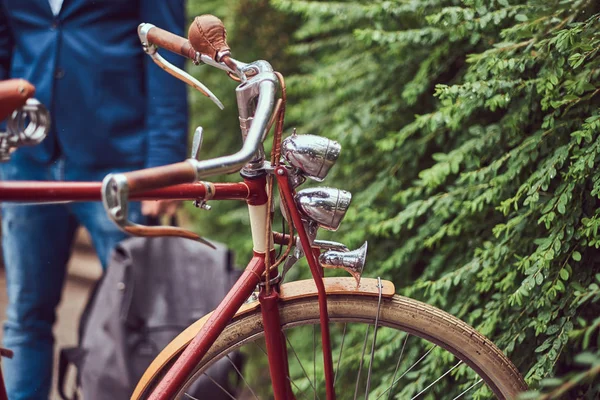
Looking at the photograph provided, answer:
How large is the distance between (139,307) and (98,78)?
0.71 m

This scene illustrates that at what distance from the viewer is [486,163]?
1.94 m

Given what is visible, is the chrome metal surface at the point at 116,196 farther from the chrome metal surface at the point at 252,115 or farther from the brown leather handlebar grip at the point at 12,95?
the brown leather handlebar grip at the point at 12,95

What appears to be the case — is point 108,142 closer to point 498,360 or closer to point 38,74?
point 38,74

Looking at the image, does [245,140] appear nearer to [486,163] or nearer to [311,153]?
[311,153]

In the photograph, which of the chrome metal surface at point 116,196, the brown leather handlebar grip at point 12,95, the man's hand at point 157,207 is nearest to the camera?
the chrome metal surface at point 116,196

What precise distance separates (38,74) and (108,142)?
0.97ft

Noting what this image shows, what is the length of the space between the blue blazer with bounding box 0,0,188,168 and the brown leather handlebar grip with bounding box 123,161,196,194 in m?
1.06

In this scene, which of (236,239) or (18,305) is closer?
(18,305)

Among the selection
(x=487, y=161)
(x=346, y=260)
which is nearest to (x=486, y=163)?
(x=487, y=161)

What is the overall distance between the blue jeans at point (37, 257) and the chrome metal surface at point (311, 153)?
3.26 feet

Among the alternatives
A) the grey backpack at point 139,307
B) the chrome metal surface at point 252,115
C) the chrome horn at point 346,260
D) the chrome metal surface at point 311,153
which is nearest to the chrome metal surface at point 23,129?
the chrome metal surface at point 252,115

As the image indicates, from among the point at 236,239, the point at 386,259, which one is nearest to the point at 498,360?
the point at 386,259

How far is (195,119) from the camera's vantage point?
3.55 meters

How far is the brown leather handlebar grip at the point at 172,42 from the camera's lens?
1499 mm
